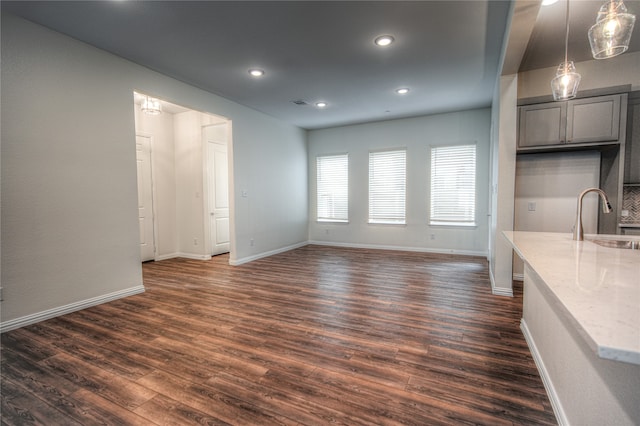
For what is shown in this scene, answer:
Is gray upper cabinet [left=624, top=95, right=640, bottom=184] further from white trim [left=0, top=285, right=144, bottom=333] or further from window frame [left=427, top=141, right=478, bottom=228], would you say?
white trim [left=0, top=285, right=144, bottom=333]

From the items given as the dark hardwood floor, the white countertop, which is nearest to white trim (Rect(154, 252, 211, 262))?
the dark hardwood floor

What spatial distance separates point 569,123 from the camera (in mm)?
3635

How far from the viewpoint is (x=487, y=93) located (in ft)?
16.3

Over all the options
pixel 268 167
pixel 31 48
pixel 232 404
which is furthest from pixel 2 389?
pixel 268 167

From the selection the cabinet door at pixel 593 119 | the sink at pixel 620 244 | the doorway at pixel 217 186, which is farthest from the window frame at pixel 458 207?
the doorway at pixel 217 186

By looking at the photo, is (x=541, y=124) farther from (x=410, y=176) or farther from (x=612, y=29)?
(x=410, y=176)

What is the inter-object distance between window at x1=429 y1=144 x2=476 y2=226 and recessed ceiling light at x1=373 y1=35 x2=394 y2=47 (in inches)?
138

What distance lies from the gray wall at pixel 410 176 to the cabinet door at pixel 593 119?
2246 mm

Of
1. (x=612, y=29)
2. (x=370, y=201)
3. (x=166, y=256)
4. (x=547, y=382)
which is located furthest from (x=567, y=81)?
(x=166, y=256)

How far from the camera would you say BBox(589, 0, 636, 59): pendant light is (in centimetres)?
170

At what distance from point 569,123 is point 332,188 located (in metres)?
4.80

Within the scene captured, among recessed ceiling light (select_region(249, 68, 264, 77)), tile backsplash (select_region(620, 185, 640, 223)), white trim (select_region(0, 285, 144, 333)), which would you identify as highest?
recessed ceiling light (select_region(249, 68, 264, 77))

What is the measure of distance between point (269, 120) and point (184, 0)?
3.75 meters

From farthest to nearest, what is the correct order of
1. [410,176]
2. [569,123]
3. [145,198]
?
[410,176]
[145,198]
[569,123]
